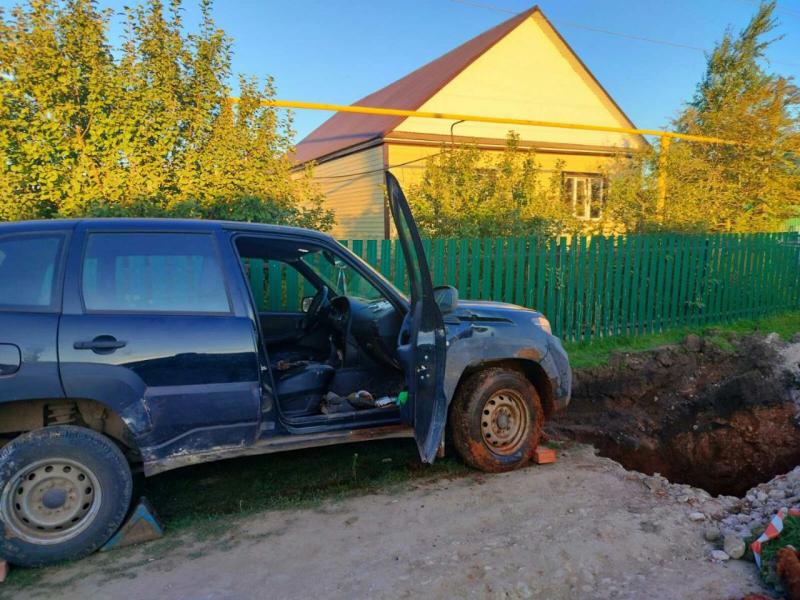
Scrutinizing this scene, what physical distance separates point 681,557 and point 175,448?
308cm

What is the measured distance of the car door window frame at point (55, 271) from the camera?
10.5 feet

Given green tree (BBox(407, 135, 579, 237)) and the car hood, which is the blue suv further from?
green tree (BBox(407, 135, 579, 237))

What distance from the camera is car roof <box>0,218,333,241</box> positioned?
3.39 meters

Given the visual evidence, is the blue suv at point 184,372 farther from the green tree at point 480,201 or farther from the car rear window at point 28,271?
the green tree at point 480,201

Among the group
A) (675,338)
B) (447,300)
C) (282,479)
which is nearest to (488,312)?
(447,300)

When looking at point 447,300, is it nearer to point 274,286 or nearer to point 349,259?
point 349,259

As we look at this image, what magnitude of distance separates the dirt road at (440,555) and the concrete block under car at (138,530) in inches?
2.3

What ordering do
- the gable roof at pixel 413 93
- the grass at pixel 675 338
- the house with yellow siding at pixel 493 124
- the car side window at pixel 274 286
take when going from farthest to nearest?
the gable roof at pixel 413 93
the house with yellow siding at pixel 493 124
the grass at pixel 675 338
the car side window at pixel 274 286

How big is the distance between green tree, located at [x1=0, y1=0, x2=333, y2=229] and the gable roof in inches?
245

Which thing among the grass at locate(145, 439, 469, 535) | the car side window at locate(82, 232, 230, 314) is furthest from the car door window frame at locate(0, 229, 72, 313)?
the grass at locate(145, 439, 469, 535)

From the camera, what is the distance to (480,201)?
9.41 metres

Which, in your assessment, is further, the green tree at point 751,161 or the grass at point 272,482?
the green tree at point 751,161

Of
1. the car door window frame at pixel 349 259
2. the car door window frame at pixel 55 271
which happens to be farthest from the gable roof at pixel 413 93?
the car door window frame at pixel 55 271

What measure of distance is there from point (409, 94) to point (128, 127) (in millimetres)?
10994
